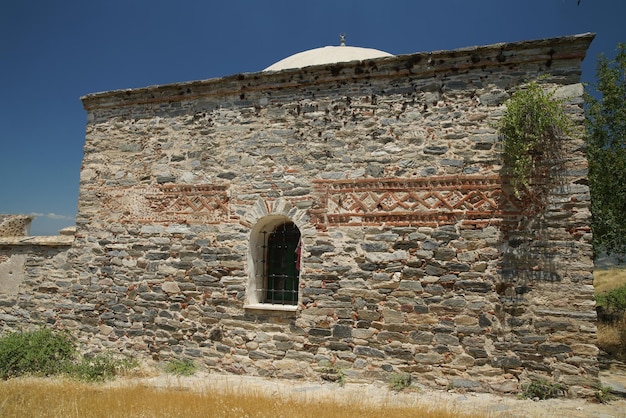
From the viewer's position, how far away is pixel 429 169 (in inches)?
253

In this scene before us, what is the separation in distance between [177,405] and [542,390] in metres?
4.70

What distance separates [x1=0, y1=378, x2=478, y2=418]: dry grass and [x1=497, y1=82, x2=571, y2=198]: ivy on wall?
344 centimetres

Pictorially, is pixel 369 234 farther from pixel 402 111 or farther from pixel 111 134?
pixel 111 134

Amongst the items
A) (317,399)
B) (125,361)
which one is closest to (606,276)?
(317,399)

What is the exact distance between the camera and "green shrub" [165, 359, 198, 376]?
6.97m

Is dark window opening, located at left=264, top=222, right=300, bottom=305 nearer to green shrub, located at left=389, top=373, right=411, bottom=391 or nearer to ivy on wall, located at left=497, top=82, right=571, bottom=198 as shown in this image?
green shrub, located at left=389, top=373, right=411, bottom=391

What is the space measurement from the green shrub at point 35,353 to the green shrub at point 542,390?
24.5ft

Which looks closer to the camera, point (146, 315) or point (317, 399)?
point (317, 399)

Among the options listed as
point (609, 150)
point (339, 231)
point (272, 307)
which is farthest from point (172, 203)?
point (609, 150)

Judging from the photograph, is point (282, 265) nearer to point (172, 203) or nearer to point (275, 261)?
point (275, 261)

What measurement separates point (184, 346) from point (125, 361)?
3.82 ft

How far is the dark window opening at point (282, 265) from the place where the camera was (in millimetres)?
7367

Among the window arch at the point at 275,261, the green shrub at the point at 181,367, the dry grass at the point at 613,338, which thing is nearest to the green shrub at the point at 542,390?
the window arch at the point at 275,261

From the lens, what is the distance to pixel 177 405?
16.0 ft
